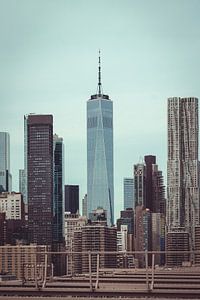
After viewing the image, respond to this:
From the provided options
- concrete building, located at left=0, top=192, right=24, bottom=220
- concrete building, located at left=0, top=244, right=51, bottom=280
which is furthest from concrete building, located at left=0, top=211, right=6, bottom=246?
concrete building, located at left=0, top=244, right=51, bottom=280

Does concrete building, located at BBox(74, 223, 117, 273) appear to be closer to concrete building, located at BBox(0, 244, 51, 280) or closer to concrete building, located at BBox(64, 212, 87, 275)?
concrete building, located at BBox(64, 212, 87, 275)

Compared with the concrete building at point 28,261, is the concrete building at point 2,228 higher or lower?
lower

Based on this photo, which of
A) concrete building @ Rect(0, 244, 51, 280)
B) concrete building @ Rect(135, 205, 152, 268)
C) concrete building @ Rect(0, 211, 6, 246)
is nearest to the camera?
concrete building @ Rect(0, 244, 51, 280)

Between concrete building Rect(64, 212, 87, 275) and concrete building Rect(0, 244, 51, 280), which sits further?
concrete building Rect(64, 212, 87, 275)

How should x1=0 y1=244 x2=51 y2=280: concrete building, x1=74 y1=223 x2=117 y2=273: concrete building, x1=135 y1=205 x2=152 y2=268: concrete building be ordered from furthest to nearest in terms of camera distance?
x1=135 y1=205 x2=152 y2=268: concrete building
x1=74 y1=223 x2=117 y2=273: concrete building
x1=0 y1=244 x2=51 y2=280: concrete building

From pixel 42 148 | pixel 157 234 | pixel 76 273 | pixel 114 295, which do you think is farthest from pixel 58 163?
pixel 114 295

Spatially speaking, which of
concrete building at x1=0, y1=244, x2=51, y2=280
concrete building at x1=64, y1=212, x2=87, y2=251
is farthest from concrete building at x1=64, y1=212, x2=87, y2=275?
concrete building at x1=0, y1=244, x2=51, y2=280

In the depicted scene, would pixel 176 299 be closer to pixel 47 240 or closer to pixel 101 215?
pixel 47 240

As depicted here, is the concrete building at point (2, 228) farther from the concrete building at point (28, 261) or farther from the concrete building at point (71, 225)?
the concrete building at point (28, 261)

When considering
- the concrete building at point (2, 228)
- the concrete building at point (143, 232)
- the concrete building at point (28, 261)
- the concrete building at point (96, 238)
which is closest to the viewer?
the concrete building at point (28, 261)

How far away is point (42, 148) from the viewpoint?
145250 millimetres

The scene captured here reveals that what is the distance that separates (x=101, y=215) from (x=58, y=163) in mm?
24685

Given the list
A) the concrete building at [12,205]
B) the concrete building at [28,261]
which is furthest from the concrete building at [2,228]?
the concrete building at [28,261]

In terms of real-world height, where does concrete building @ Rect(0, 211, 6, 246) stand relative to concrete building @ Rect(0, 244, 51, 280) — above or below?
below
